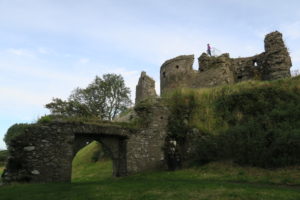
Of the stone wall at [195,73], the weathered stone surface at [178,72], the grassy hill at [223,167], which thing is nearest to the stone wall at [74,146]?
the grassy hill at [223,167]

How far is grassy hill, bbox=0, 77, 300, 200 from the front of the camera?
7.03m

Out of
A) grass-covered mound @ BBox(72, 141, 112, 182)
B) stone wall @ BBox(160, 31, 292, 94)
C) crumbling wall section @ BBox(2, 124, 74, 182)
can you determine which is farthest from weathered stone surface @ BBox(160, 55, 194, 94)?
crumbling wall section @ BBox(2, 124, 74, 182)

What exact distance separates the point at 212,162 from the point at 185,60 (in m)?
11.0

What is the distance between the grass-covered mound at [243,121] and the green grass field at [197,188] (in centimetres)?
64

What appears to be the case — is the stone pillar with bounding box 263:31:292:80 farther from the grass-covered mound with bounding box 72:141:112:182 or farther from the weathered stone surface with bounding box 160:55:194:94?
the grass-covered mound with bounding box 72:141:112:182

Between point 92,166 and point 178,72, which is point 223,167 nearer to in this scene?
point 92,166

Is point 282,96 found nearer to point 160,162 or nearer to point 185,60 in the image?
point 160,162

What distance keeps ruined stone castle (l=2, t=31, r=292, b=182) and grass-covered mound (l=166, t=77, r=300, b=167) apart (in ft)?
4.24

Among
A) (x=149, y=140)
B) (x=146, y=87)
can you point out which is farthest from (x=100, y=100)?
(x=149, y=140)

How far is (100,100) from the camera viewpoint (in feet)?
118

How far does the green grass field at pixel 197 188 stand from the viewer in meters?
6.61

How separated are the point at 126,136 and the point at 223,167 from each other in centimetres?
456

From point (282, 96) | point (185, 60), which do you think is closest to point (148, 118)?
point (282, 96)

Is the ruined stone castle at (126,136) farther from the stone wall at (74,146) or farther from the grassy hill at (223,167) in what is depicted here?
the grassy hill at (223,167)
